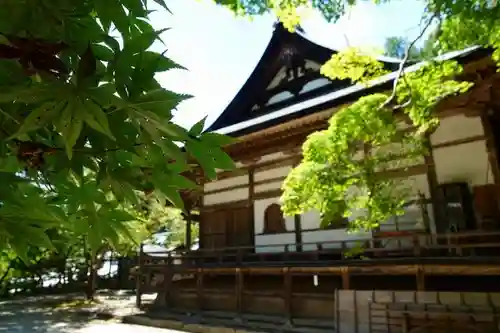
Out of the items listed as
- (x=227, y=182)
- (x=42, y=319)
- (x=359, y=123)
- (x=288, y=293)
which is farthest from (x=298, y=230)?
(x=42, y=319)

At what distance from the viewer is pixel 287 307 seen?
9.23 meters

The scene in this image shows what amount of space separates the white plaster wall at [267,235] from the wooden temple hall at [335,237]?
0.10ft

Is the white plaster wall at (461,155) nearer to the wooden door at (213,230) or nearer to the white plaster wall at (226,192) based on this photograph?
the white plaster wall at (226,192)

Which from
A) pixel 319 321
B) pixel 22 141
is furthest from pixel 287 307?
pixel 22 141

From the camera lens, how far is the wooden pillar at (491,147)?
7.25 metres

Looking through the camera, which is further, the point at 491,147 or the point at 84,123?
the point at 491,147

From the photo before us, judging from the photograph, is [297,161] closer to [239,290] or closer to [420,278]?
[239,290]

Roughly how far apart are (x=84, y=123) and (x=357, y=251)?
573 centimetres

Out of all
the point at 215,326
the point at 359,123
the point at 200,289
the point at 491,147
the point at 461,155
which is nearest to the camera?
the point at 359,123

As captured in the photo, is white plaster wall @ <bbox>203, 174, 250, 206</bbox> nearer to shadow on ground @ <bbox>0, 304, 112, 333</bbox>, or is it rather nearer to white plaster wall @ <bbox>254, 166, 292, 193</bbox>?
white plaster wall @ <bbox>254, 166, 292, 193</bbox>

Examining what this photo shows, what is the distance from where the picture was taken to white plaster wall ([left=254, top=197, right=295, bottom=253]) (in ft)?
33.6

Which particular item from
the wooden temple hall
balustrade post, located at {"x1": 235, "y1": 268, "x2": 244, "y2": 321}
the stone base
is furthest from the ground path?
balustrade post, located at {"x1": 235, "y1": 268, "x2": 244, "y2": 321}

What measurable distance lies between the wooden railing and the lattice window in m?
0.48

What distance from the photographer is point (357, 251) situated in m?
5.93
